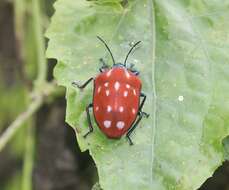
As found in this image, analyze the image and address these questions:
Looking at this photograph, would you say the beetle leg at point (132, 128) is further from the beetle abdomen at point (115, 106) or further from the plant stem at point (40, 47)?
the plant stem at point (40, 47)

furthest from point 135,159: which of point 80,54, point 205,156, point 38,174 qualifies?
point 38,174

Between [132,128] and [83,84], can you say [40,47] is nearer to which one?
[83,84]

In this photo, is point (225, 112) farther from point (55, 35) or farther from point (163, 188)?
point (55, 35)

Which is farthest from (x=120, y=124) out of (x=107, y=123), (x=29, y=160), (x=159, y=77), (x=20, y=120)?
(x=29, y=160)

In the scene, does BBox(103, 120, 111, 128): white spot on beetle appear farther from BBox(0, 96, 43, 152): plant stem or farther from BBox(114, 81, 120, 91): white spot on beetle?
BBox(0, 96, 43, 152): plant stem

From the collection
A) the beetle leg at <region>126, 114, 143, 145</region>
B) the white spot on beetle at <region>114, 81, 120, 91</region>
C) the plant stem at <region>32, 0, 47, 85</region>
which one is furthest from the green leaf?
the plant stem at <region>32, 0, 47, 85</region>
